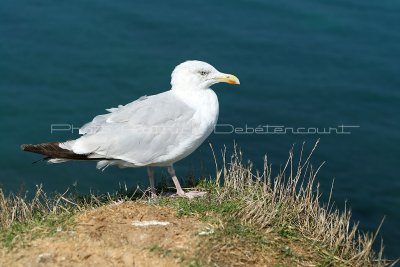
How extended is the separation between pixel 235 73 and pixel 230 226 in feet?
20.4

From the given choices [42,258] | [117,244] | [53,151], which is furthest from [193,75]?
[42,258]

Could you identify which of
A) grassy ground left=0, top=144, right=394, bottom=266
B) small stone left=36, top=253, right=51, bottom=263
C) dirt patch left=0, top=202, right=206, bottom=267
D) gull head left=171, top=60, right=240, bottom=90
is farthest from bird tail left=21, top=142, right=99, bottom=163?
small stone left=36, top=253, right=51, bottom=263

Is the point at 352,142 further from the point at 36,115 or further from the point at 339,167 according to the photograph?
the point at 36,115

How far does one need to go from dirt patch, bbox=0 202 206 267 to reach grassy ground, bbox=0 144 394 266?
17 mm

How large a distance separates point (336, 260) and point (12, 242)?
300 centimetres

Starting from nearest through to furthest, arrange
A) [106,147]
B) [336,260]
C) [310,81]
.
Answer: [336,260] → [106,147] → [310,81]

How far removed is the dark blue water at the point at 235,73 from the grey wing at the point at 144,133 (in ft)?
10.1

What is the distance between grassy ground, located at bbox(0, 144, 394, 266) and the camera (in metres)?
6.43

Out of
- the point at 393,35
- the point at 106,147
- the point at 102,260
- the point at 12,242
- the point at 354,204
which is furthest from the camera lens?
the point at 393,35

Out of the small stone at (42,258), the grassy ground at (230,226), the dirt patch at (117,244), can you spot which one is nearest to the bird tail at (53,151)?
the grassy ground at (230,226)

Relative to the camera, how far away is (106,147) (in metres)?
7.55

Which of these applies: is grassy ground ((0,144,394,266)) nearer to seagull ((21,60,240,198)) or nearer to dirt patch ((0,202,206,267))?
dirt patch ((0,202,206,267))

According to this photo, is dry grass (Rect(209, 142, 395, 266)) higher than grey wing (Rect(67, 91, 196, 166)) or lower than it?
lower

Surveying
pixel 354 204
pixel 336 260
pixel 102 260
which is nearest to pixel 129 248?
pixel 102 260
